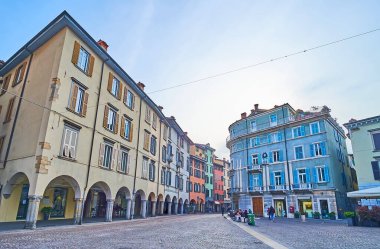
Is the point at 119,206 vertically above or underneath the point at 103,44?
underneath

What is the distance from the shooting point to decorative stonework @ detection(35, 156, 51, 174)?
45.4 feet

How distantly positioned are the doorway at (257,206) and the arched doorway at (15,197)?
2934cm

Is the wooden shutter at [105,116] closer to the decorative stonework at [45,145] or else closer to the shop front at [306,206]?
the decorative stonework at [45,145]

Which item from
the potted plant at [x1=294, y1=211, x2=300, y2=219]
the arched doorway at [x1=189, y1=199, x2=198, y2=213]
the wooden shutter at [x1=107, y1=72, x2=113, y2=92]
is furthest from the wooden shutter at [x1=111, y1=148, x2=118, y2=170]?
the arched doorway at [x1=189, y1=199, x2=198, y2=213]

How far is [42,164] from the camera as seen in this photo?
1395 cm

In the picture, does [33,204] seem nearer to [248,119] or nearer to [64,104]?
[64,104]

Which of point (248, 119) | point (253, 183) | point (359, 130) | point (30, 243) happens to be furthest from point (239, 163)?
point (30, 243)

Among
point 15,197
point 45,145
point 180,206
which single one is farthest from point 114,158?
point 180,206

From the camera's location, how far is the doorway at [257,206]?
36.8 m

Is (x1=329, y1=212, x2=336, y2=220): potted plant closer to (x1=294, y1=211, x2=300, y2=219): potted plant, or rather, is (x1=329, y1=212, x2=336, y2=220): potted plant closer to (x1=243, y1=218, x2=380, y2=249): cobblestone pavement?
(x1=294, y1=211, x2=300, y2=219): potted plant

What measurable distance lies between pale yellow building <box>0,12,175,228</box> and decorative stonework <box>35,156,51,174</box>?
0.05 metres

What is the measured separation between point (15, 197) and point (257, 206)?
30208 mm

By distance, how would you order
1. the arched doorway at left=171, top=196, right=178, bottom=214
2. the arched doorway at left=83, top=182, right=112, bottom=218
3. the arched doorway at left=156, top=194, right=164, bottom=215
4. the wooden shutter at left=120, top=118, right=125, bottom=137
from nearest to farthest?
the wooden shutter at left=120, top=118, right=125, bottom=137
the arched doorway at left=83, top=182, right=112, bottom=218
the arched doorway at left=156, top=194, right=164, bottom=215
the arched doorway at left=171, top=196, right=178, bottom=214

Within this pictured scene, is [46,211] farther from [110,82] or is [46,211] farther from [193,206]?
[193,206]
